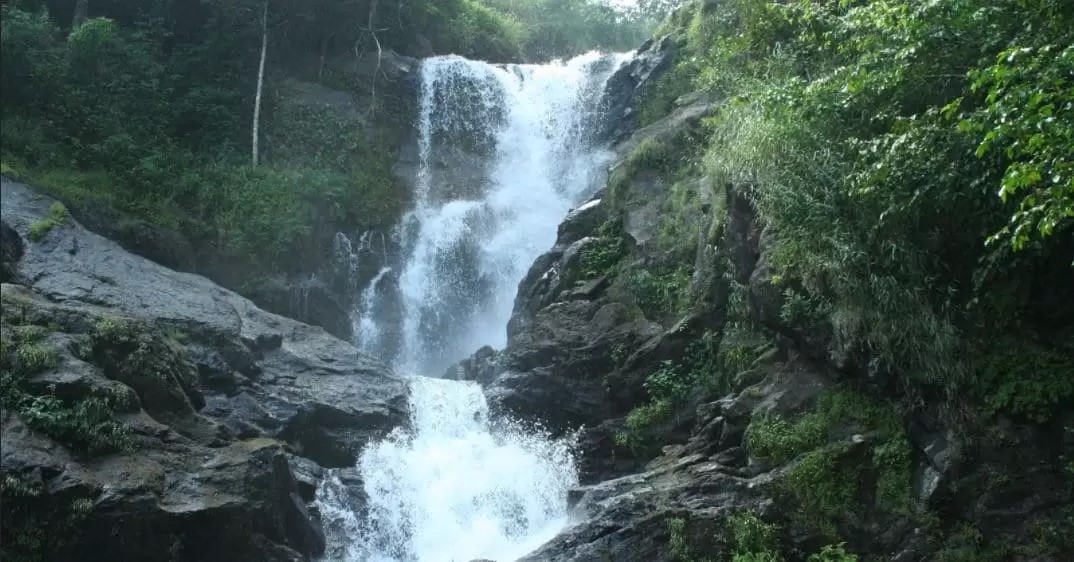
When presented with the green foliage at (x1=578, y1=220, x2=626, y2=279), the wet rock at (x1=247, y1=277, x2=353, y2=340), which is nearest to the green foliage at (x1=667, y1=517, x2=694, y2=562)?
the green foliage at (x1=578, y1=220, x2=626, y2=279)

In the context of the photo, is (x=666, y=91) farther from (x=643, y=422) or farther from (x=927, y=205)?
(x=927, y=205)

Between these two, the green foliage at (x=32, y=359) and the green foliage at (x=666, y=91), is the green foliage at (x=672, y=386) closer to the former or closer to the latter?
the green foliage at (x=32, y=359)

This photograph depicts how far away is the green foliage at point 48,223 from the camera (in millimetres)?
13767

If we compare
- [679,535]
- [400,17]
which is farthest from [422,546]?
[400,17]

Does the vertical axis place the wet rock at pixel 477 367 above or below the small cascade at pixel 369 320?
below

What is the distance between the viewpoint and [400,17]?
28.9 m

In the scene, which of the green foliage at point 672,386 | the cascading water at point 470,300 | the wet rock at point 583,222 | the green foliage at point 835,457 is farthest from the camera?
the wet rock at point 583,222

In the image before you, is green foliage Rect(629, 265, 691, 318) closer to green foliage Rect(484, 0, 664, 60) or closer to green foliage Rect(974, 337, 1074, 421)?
green foliage Rect(974, 337, 1074, 421)

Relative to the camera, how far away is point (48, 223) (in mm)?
14109

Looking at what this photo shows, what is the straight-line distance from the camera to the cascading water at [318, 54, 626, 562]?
49.1 ft

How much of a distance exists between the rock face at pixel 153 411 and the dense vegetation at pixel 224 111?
1.42m

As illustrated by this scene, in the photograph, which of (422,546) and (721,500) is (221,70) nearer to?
(422,546)

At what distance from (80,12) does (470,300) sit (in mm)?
11338

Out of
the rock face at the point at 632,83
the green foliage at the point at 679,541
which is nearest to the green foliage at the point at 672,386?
the green foliage at the point at 679,541
